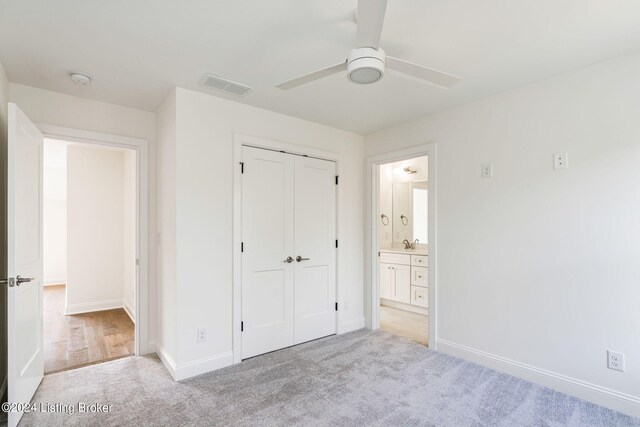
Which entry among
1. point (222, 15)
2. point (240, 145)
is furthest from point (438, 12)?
point (240, 145)

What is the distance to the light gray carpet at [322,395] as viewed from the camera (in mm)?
2139

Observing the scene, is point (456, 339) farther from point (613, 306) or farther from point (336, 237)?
point (336, 237)

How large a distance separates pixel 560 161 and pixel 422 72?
5.19 ft

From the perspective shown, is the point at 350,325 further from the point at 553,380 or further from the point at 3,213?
the point at 3,213

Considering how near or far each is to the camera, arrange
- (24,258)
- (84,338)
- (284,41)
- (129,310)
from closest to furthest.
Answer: (284,41), (24,258), (84,338), (129,310)

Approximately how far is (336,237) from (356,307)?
95cm

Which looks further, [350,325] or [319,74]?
[350,325]

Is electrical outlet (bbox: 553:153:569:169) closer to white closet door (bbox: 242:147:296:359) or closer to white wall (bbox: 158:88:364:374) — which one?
white closet door (bbox: 242:147:296:359)

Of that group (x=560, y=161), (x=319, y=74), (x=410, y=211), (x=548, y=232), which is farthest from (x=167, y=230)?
(x=410, y=211)

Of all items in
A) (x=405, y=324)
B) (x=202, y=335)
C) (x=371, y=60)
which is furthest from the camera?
(x=405, y=324)

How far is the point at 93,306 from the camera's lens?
491 cm

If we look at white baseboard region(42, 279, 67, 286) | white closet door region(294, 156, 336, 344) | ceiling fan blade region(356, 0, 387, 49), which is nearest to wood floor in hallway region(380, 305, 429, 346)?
white closet door region(294, 156, 336, 344)

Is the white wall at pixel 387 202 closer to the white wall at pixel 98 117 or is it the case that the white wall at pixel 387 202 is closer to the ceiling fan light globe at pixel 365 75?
the white wall at pixel 98 117

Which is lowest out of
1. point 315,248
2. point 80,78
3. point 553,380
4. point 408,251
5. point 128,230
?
point 553,380
